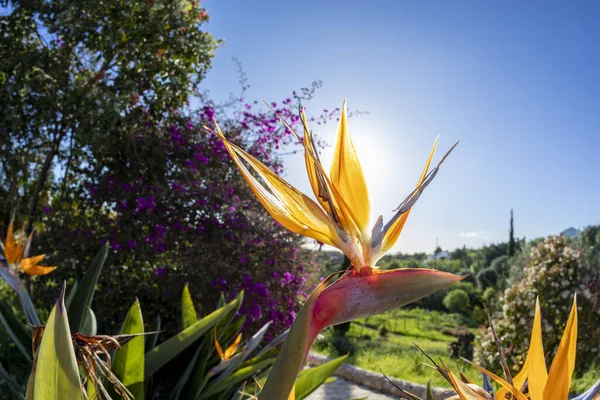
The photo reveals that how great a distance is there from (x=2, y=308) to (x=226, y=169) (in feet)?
10.5

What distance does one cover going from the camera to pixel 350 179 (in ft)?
1.68

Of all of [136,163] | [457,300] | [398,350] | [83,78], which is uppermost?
[83,78]

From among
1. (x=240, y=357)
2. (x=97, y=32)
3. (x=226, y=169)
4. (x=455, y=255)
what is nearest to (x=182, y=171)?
(x=226, y=169)

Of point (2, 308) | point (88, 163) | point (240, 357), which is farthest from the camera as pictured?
point (88, 163)

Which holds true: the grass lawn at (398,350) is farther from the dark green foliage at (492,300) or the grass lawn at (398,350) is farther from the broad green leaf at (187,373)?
the dark green foliage at (492,300)

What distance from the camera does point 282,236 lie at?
15.3ft

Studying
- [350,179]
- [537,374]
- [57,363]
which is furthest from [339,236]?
[57,363]

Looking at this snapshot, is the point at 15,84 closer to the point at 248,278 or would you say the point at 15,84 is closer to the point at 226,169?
the point at 226,169

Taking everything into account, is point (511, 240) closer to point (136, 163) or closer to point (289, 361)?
point (136, 163)

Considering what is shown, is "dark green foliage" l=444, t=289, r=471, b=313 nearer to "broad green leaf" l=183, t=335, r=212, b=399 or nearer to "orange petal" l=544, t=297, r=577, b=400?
"broad green leaf" l=183, t=335, r=212, b=399

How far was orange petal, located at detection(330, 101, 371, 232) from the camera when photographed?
0.49 meters

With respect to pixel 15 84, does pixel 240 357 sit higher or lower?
lower

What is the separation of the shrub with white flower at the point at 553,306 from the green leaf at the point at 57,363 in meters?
5.04

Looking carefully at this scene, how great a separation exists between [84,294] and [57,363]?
1.42 m
